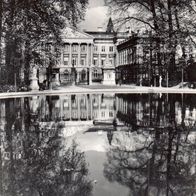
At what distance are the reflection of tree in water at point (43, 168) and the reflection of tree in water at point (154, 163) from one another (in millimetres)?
501

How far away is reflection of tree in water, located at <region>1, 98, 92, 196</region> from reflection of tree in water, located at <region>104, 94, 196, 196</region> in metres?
0.50

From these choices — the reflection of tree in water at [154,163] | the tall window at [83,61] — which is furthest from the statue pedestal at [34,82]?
the tall window at [83,61]

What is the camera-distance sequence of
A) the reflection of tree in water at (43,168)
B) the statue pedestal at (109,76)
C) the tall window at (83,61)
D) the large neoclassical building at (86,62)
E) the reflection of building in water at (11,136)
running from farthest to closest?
the tall window at (83,61), the statue pedestal at (109,76), the large neoclassical building at (86,62), the reflection of building in water at (11,136), the reflection of tree in water at (43,168)

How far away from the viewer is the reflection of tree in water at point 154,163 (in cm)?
→ 450

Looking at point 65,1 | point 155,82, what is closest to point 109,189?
point 65,1

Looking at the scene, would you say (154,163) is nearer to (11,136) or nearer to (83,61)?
(11,136)

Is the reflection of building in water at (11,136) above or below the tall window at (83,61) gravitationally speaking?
below

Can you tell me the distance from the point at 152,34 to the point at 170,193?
1640 centimetres

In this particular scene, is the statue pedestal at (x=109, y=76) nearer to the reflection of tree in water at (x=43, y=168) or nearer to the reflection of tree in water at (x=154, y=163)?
the reflection of tree in water at (x=154, y=163)

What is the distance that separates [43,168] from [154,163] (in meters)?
1.69

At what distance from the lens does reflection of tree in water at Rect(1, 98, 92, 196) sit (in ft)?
14.3

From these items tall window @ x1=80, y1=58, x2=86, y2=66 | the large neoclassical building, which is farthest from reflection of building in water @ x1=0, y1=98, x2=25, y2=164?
tall window @ x1=80, y1=58, x2=86, y2=66

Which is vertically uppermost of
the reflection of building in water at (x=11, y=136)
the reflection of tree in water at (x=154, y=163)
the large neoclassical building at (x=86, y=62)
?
the large neoclassical building at (x=86, y=62)

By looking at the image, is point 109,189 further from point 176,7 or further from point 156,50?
point 156,50
